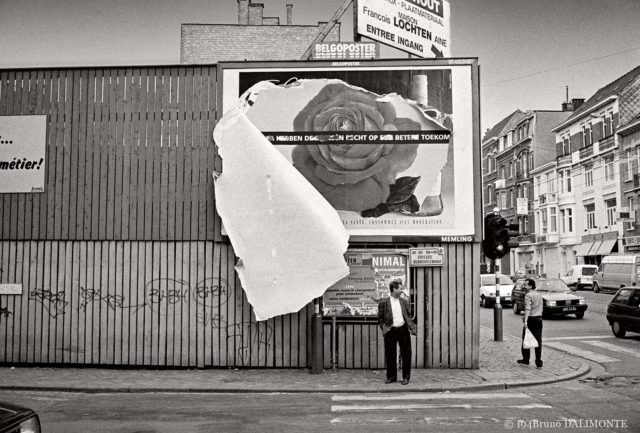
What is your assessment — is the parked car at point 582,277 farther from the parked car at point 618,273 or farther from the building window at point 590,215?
the building window at point 590,215

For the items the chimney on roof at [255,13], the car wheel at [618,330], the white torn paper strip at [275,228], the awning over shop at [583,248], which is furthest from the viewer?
the awning over shop at [583,248]

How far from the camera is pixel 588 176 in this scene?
54.9 metres

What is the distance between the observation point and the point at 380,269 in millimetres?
12234

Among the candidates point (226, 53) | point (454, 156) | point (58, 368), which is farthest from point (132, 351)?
point (226, 53)

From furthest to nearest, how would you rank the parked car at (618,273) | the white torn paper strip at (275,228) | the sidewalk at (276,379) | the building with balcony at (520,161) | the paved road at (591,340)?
1. the building with balcony at (520,161)
2. the parked car at (618,273)
3. the paved road at (591,340)
4. the white torn paper strip at (275,228)
5. the sidewalk at (276,379)

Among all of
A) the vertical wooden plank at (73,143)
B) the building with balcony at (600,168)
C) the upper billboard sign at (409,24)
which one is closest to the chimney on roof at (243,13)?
the building with balcony at (600,168)

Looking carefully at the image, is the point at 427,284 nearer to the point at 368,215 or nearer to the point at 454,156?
the point at 368,215

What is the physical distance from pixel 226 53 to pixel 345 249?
34.2m

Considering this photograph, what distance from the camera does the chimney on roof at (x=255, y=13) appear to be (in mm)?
45344

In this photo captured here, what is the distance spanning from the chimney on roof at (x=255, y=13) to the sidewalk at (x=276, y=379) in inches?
1471

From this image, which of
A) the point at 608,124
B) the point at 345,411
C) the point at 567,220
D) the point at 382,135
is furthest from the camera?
the point at 567,220

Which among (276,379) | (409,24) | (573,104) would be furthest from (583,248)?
(276,379)

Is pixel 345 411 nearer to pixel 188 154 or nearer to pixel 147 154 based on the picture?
pixel 188 154

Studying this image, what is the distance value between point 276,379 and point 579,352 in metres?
8.15
